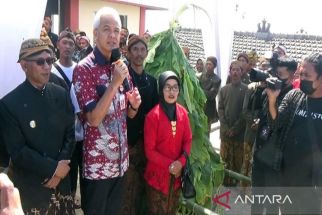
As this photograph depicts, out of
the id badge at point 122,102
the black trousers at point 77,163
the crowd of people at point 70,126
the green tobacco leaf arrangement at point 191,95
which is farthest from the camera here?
the green tobacco leaf arrangement at point 191,95

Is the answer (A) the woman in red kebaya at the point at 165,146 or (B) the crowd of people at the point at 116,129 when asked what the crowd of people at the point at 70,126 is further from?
(A) the woman in red kebaya at the point at 165,146

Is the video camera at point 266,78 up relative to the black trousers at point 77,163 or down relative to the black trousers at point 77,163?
up

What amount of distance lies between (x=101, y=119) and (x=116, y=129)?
0.59ft

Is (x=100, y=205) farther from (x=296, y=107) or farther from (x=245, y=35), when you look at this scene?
(x=245, y=35)

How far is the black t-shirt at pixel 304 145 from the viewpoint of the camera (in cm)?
299

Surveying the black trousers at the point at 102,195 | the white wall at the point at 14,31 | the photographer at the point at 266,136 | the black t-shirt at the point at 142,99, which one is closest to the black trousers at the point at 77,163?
the black trousers at the point at 102,195

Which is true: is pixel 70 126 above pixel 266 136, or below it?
above

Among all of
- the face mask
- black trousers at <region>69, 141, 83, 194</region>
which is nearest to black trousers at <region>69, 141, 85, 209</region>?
black trousers at <region>69, 141, 83, 194</region>

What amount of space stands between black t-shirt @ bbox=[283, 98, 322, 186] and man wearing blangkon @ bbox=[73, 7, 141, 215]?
139cm

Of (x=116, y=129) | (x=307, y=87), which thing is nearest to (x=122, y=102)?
(x=116, y=129)

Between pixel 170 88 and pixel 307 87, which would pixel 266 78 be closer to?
pixel 307 87

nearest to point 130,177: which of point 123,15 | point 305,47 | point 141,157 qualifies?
point 141,157

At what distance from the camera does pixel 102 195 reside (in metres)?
2.59

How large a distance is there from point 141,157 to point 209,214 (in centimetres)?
73
